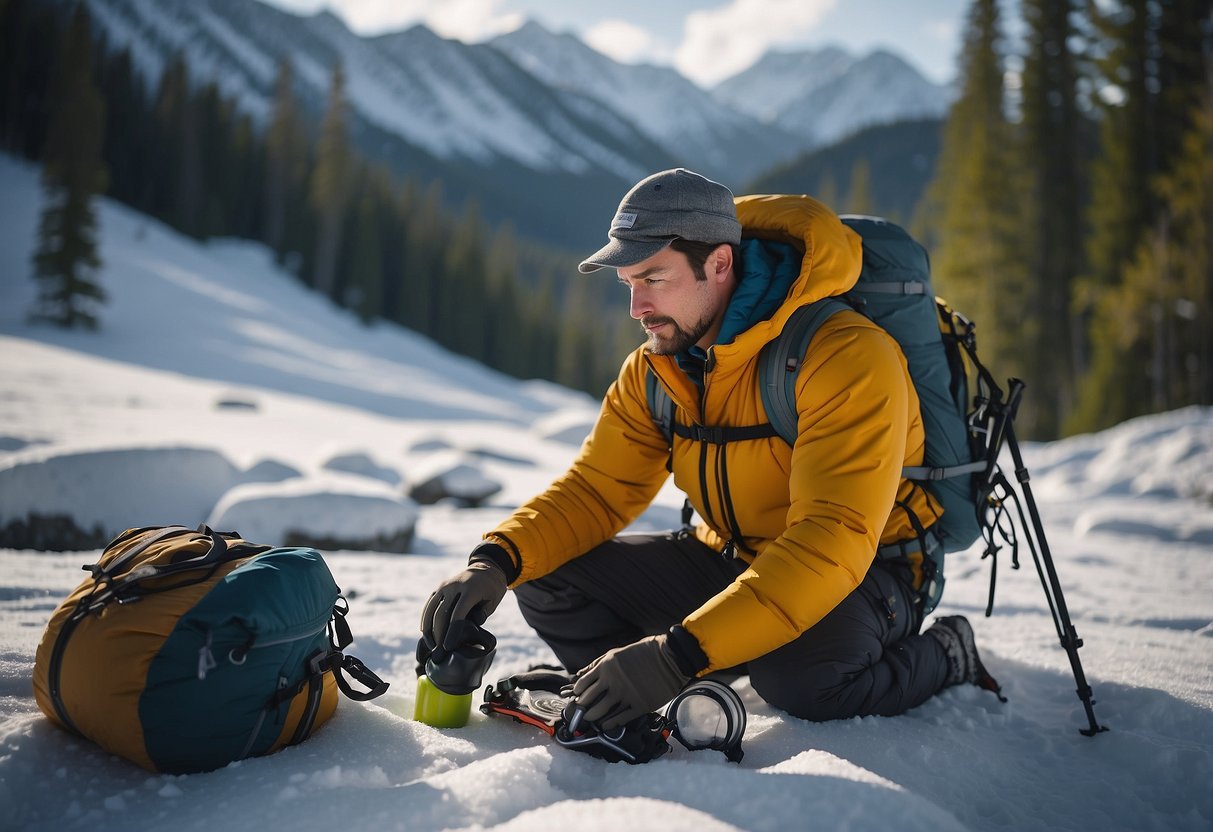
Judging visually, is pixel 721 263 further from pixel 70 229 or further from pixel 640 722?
pixel 70 229

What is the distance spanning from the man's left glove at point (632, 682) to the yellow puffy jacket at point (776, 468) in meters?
0.12

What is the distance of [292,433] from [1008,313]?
1909 centimetres

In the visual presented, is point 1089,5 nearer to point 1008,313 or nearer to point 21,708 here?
point 1008,313

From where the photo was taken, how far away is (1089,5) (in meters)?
21.2

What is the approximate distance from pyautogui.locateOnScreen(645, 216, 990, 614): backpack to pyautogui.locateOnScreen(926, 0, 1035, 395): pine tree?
21.0 meters

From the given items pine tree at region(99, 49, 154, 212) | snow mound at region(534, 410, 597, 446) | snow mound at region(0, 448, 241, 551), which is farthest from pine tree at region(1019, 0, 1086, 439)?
pine tree at region(99, 49, 154, 212)

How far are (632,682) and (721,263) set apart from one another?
134 centimetres

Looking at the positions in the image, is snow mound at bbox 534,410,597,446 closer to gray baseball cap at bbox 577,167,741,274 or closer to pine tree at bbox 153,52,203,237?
gray baseball cap at bbox 577,167,741,274

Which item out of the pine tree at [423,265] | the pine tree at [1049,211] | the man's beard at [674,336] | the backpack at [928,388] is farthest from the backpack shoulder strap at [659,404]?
the pine tree at [423,265]

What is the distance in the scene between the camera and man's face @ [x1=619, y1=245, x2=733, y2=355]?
2520mm

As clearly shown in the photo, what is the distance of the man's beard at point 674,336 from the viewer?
2557 millimetres

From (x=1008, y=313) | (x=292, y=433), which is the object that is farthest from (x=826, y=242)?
(x=1008, y=313)

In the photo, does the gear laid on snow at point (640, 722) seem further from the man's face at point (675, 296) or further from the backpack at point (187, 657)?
the man's face at point (675, 296)

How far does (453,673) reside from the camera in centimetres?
226
